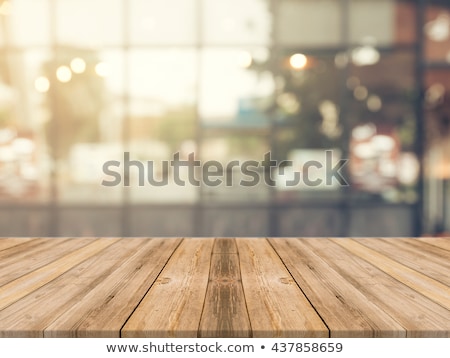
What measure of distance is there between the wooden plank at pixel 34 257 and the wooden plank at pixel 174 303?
0.78 meters

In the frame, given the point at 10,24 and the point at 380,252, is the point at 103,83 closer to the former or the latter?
the point at 10,24

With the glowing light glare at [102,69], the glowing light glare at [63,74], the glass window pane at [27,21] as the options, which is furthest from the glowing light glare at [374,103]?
the glass window pane at [27,21]

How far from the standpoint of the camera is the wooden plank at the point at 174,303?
1.70 metres

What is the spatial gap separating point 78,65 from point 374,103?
4334 mm

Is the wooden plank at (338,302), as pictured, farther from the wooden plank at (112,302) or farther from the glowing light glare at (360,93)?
the glowing light glare at (360,93)

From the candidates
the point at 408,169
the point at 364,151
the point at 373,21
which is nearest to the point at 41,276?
the point at 364,151

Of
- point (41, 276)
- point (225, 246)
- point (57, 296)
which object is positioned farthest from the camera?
point (225, 246)

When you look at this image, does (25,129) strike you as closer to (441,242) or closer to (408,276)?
(441,242)

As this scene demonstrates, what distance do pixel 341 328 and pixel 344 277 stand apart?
747mm

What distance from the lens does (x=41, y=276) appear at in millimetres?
2459

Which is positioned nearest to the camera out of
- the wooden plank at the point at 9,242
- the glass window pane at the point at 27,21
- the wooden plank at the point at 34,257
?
the wooden plank at the point at 34,257

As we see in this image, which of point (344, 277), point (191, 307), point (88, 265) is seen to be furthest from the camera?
point (88, 265)

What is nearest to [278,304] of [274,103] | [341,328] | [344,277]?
[341,328]

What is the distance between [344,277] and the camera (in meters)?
2.43
